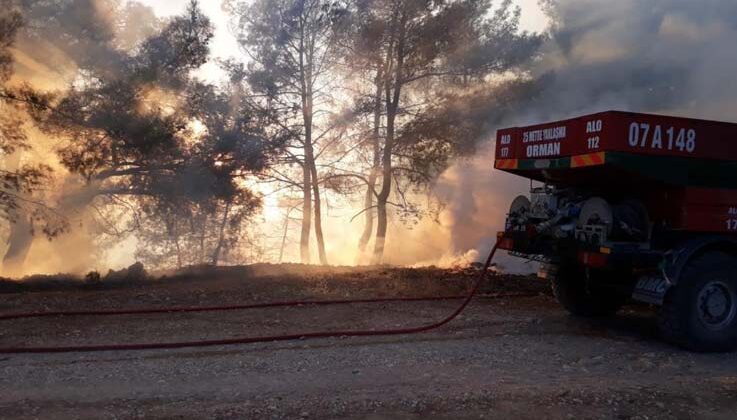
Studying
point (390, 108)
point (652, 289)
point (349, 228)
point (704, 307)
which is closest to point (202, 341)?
point (652, 289)

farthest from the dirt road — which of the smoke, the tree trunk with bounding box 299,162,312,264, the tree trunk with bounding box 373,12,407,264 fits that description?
the tree trunk with bounding box 299,162,312,264

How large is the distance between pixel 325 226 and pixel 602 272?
16.5 meters

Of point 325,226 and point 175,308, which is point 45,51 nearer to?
point 175,308

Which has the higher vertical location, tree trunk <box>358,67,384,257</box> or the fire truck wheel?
tree trunk <box>358,67,384,257</box>

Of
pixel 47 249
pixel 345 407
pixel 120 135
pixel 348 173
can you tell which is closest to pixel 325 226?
pixel 348 173

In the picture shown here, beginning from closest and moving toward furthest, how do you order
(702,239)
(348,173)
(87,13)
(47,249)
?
(702,239) → (87,13) → (47,249) → (348,173)

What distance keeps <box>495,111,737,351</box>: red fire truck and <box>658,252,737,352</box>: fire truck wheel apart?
11 mm

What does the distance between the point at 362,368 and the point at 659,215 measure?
4008 mm

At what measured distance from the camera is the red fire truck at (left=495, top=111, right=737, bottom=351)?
702 centimetres

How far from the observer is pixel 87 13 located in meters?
15.3

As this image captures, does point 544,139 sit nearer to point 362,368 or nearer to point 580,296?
point 580,296

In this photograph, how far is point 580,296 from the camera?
8883mm

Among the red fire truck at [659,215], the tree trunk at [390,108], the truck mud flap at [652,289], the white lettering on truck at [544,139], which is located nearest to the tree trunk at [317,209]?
the tree trunk at [390,108]

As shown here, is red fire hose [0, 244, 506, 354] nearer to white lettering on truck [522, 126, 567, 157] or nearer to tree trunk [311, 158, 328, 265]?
white lettering on truck [522, 126, 567, 157]
